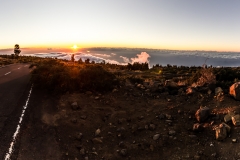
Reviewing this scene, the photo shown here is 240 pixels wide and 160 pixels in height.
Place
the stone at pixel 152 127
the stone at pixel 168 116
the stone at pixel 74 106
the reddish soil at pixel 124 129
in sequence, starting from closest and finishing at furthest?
the reddish soil at pixel 124 129, the stone at pixel 152 127, the stone at pixel 168 116, the stone at pixel 74 106

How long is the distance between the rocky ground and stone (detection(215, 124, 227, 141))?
0.13 meters

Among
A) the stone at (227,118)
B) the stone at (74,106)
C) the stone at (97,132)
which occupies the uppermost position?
the stone at (227,118)

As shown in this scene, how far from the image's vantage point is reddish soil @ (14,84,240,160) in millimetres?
7391

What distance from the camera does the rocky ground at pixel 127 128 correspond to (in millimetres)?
7398

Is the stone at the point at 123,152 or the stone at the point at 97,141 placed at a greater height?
the stone at the point at 97,141

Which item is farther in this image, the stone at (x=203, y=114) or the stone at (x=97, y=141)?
the stone at (x=203, y=114)

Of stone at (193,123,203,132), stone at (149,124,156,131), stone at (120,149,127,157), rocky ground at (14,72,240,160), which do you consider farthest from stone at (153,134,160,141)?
stone at (193,123,203,132)

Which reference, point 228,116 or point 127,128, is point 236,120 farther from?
point 127,128

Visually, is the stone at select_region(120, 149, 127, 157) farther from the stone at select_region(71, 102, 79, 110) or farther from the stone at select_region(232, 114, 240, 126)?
the stone at select_region(71, 102, 79, 110)

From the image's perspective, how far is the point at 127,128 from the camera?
918 centimetres

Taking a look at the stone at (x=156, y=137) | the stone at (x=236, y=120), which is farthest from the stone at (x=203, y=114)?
the stone at (x=156, y=137)

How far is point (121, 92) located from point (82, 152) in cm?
638

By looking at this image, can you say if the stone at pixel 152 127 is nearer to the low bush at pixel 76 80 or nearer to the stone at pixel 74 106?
the stone at pixel 74 106

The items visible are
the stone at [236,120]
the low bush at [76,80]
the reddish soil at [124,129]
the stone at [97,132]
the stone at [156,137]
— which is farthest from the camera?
the low bush at [76,80]
